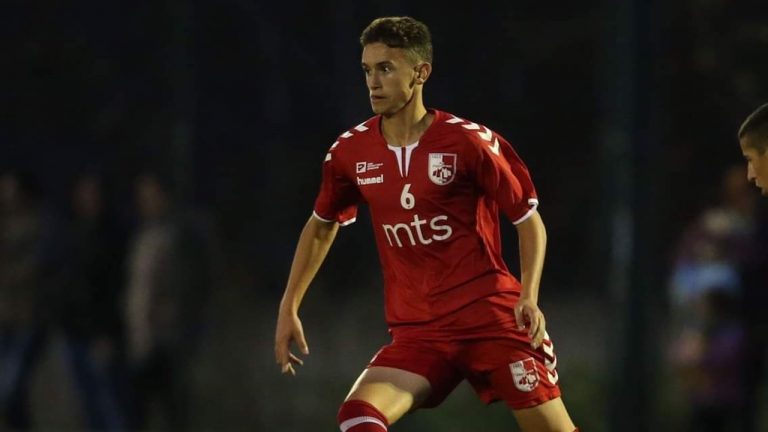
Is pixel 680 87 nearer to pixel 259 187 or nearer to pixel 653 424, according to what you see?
pixel 653 424

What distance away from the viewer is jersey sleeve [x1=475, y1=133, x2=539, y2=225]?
6188mm

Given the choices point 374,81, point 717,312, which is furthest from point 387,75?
point 717,312

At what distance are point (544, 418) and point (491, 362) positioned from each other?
0.27m

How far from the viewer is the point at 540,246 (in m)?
6.22

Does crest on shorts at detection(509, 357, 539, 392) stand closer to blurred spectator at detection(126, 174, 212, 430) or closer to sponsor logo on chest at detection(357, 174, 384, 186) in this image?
sponsor logo on chest at detection(357, 174, 384, 186)

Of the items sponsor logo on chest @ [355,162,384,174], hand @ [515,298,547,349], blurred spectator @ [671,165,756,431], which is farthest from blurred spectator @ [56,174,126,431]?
hand @ [515,298,547,349]

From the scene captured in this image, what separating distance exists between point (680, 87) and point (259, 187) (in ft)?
10.2

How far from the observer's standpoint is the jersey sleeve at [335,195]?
21.2 feet

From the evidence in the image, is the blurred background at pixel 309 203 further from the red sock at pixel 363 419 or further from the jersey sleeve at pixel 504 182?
the red sock at pixel 363 419

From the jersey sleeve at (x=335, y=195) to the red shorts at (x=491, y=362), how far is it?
53 cm

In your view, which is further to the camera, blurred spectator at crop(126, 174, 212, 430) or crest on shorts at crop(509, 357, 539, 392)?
blurred spectator at crop(126, 174, 212, 430)

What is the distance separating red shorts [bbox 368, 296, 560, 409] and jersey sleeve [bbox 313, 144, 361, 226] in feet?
1.74

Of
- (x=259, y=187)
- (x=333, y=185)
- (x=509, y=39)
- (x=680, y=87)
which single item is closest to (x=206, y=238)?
(x=259, y=187)

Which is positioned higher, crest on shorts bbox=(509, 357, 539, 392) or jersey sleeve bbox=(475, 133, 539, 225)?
jersey sleeve bbox=(475, 133, 539, 225)
